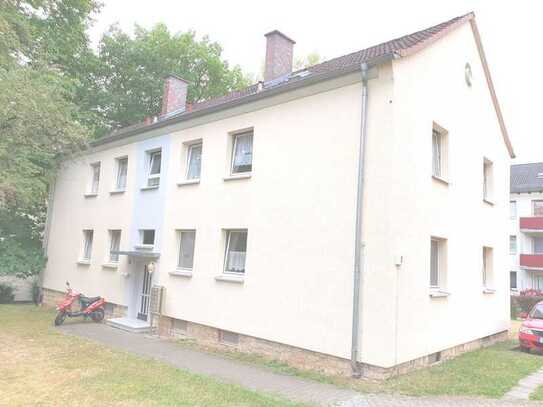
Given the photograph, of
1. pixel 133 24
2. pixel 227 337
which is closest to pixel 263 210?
pixel 227 337

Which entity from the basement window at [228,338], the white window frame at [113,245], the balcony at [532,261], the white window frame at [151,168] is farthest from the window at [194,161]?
the balcony at [532,261]

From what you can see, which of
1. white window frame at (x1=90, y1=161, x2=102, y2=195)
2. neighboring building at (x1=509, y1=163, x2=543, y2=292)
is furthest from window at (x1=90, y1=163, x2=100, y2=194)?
neighboring building at (x1=509, y1=163, x2=543, y2=292)

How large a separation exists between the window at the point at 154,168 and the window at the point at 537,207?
32785 millimetres

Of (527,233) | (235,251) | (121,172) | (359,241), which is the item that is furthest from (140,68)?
(527,233)

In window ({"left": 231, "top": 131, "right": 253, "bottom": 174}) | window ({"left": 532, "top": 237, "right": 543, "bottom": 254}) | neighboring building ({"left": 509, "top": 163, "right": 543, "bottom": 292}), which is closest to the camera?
window ({"left": 231, "top": 131, "right": 253, "bottom": 174})

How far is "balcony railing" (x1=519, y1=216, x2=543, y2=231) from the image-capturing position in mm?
34594

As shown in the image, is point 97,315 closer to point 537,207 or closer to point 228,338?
point 228,338

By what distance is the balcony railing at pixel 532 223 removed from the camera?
34.6 meters

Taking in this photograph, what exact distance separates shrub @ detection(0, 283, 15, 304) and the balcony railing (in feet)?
116

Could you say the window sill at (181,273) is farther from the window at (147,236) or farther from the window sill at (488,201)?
the window sill at (488,201)

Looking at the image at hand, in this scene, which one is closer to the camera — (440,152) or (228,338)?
(440,152)

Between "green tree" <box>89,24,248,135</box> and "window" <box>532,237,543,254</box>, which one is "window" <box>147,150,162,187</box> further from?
"window" <box>532,237,543,254</box>

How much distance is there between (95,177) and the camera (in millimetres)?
17594

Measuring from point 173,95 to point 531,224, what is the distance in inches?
1187
